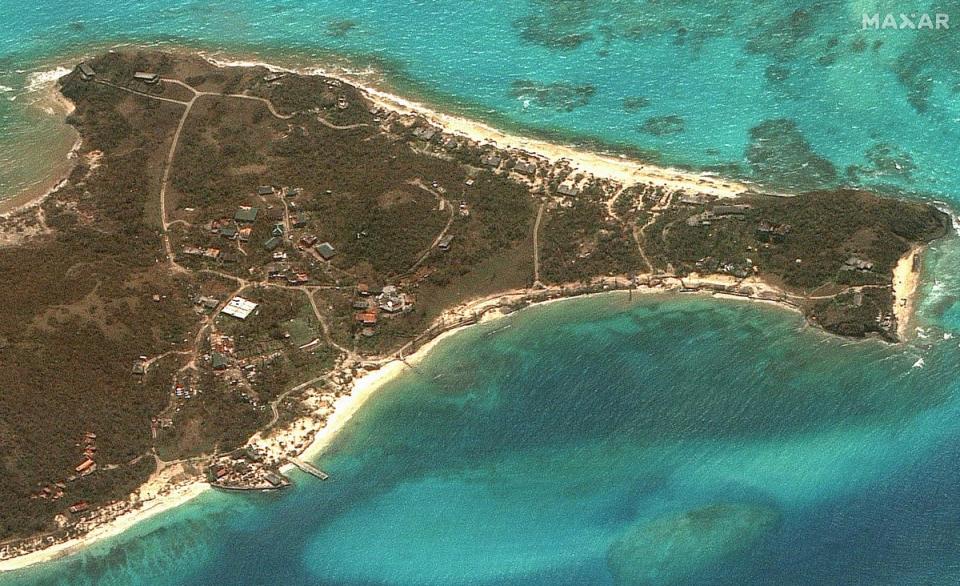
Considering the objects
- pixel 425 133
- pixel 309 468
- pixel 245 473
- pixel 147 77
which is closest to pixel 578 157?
pixel 425 133

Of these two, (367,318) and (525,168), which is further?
(525,168)

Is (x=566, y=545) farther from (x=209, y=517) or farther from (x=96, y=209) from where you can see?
(x=96, y=209)

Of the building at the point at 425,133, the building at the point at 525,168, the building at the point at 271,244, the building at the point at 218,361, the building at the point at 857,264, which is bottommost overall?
the building at the point at 218,361

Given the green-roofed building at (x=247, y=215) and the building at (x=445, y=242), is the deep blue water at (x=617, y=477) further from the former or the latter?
the green-roofed building at (x=247, y=215)

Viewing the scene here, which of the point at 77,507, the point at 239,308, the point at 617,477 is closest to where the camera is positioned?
the point at 77,507

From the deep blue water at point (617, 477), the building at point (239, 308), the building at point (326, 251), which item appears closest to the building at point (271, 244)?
the building at point (326, 251)

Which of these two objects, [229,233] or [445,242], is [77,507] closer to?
[229,233]

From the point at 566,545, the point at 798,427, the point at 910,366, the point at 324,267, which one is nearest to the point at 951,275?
the point at 910,366

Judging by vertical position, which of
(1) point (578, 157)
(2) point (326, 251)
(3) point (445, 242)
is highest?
(1) point (578, 157)
